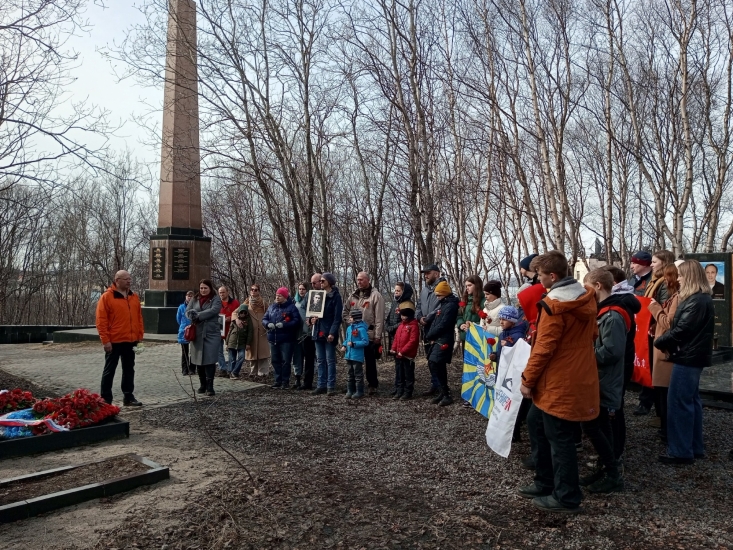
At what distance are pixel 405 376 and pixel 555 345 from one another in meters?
4.55

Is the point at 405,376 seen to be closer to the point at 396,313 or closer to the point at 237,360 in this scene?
the point at 396,313

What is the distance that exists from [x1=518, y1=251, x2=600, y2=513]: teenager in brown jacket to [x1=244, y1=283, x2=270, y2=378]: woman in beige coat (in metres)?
7.14

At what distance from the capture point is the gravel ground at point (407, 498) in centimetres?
362

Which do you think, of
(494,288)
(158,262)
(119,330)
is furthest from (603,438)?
(158,262)

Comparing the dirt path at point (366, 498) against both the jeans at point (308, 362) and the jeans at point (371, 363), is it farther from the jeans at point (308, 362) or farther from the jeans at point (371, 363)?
the jeans at point (308, 362)

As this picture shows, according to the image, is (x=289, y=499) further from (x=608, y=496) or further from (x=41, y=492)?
(x=608, y=496)

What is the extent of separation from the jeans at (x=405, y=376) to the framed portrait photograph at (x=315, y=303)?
1.42 metres

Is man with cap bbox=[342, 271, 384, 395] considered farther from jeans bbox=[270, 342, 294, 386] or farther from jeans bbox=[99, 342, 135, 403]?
jeans bbox=[99, 342, 135, 403]

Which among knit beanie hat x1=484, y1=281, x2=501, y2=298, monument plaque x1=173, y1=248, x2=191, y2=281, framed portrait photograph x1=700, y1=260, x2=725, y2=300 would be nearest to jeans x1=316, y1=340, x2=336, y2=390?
knit beanie hat x1=484, y1=281, x2=501, y2=298

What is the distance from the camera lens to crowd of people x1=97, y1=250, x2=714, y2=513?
3.95 meters

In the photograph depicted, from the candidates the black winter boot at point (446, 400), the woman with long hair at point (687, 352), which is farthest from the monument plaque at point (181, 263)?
the woman with long hair at point (687, 352)

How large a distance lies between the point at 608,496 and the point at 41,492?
14.2 ft

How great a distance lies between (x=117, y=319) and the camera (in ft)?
25.3

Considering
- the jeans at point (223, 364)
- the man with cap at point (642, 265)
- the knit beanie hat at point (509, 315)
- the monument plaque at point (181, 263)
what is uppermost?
the monument plaque at point (181, 263)
